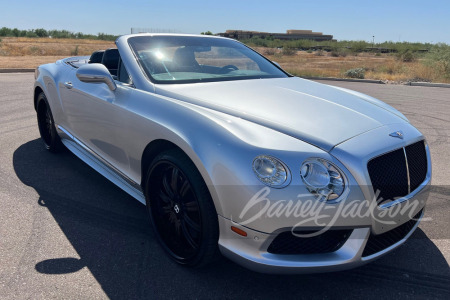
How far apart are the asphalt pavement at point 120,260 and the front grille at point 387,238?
30 cm

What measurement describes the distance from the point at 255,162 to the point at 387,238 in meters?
0.99

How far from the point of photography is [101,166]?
3727 mm

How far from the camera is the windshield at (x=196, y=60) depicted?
333 cm

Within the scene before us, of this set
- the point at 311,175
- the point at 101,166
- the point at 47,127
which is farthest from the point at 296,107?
the point at 47,127

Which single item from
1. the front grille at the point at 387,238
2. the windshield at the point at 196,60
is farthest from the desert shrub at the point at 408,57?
the front grille at the point at 387,238

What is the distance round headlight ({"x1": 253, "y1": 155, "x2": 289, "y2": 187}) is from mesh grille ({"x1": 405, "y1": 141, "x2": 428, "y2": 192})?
3.12 ft

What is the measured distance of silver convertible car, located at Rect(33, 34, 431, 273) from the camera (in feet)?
6.89

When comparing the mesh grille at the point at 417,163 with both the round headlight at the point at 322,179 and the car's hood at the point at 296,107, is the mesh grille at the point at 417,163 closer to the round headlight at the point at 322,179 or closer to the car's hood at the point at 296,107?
the car's hood at the point at 296,107

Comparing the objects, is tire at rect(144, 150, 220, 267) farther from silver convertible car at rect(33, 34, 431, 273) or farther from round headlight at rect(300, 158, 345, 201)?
round headlight at rect(300, 158, 345, 201)

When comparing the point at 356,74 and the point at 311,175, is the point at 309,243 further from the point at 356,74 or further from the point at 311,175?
the point at 356,74

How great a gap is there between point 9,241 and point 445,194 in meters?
4.05

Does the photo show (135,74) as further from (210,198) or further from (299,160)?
(299,160)

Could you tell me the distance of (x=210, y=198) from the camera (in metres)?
2.31

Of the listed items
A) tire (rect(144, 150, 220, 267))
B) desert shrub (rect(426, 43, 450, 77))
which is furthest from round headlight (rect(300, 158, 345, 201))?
desert shrub (rect(426, 43, 450, 77))
